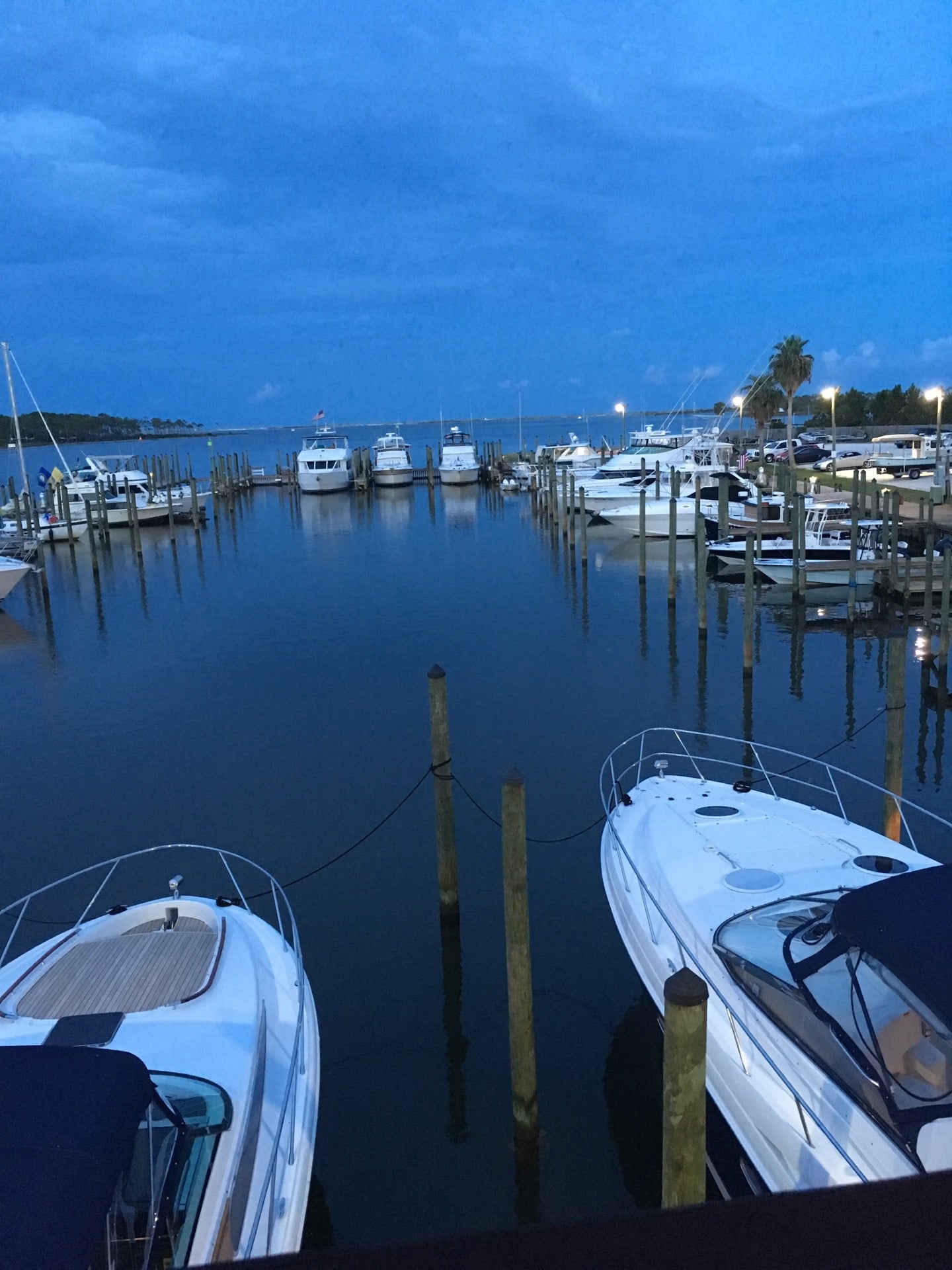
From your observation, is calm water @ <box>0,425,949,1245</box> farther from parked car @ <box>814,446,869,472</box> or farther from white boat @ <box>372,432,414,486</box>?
white boat @ <box>372,432,414,486</box>

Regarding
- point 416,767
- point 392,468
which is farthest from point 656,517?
point 392,468

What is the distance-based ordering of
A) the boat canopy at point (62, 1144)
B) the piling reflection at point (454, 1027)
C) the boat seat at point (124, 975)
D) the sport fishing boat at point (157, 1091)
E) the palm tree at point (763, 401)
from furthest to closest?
the palm tree at point (763, 401)
the piling reflection at point (454, 1027)
the boat seat at point (124, 975)
the sport fishing boat at point (157, 1091)
the boat canopy at point (62, 1144)

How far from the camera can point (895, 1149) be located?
4.65m

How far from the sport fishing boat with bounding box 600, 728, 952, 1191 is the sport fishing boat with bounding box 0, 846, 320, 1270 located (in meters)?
2.60

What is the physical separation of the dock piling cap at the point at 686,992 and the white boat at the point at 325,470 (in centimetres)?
Result: 5935

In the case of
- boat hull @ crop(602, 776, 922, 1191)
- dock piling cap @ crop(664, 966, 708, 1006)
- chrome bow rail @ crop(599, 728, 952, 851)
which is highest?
dock piling cap @ crop(664, 966, 708, 1006)

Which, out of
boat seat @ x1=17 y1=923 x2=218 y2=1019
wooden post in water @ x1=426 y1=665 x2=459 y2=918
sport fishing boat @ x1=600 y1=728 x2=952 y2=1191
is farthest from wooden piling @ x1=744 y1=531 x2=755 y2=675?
boat seat @ x1=17 y1=923 x2=218 y2=1019

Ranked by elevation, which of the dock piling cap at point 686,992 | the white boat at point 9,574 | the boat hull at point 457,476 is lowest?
the white boat at point 9,574

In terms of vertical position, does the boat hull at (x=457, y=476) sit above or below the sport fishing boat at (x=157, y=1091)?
above

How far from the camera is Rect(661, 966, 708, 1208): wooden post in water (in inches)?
149

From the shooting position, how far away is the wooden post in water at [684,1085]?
380cm

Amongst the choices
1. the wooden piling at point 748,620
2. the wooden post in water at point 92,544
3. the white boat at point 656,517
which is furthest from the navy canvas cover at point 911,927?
the white boat at point 656,517

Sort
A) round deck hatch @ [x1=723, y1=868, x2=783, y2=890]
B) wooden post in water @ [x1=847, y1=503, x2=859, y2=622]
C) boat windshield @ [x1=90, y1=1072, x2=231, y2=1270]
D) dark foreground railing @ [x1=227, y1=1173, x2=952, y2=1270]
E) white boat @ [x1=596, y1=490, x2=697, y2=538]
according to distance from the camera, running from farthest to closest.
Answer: white boat @ [x1=596, y1=490, x2=697, y2=538], wooden post in water @ [x1=847, y1=503, x2=859, y2=622], round deck hatch @ [x1=723, y1=868, x2=783, y2=890], boat windshield @ [x1=90, y1=1072, x2=231, y2=1270], dark foreground railing @ [x1=227, y1=1173, x2=952, y2=1270]

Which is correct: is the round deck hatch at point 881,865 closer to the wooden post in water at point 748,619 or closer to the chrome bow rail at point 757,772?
the chrome bow rail at point 757,772
